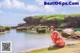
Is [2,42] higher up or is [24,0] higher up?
[24,0]

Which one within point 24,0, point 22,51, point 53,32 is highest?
point 24,0

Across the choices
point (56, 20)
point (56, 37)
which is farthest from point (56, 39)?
point (56, 20)

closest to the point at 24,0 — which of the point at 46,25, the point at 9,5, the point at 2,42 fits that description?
the point at 9,5

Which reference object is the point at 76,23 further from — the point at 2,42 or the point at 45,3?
the point at 2,42

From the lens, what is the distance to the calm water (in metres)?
1.42

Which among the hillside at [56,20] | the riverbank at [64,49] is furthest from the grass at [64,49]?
the hillside at [56,20]

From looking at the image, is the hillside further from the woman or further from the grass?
the grass

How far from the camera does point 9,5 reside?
4.70 feet

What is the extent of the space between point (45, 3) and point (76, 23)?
0.91ft

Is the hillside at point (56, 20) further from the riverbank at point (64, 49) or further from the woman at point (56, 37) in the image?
the riverbank at point (64, 49)

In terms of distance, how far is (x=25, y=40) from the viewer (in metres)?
1.42

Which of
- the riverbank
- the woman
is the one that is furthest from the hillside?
the riverbank

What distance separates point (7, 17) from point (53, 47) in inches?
16.3

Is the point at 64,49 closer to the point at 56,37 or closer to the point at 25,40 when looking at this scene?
the point at 56,37
